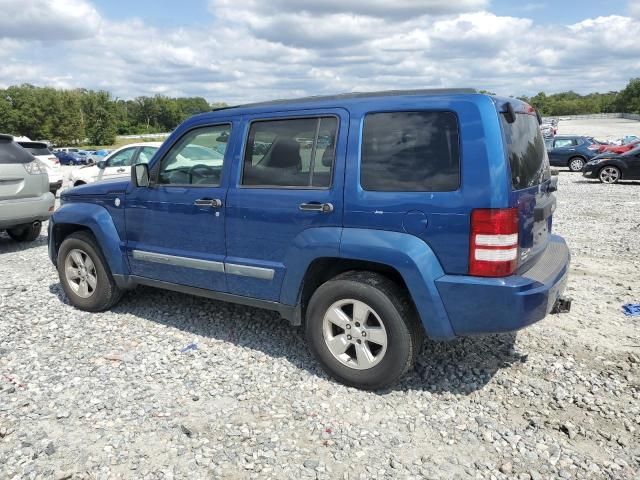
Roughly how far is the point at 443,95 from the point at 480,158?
0.51 metres

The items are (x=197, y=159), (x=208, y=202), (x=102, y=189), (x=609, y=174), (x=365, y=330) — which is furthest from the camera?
(x=609, y=174)

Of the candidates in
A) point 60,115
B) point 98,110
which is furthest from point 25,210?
point 98,110

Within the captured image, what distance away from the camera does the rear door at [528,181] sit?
10.9ft

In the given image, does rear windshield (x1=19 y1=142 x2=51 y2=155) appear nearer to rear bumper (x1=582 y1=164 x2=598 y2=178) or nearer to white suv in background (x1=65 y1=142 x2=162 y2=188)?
white suv in background (x1=65 y1=142 x2=162 y2=188)

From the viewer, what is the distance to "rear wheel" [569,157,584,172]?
22.9 m

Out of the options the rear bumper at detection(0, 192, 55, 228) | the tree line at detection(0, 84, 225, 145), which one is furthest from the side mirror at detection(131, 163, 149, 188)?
the tree line at detection(0, 84, 225, 145)

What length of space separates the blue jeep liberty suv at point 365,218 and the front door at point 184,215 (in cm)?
1

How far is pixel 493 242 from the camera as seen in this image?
317cm

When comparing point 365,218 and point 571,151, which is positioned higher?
point 365,218

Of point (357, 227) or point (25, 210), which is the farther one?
point (25, 210)

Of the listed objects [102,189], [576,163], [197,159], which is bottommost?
[576,163]

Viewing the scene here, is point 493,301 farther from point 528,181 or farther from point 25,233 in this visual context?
point 25,233

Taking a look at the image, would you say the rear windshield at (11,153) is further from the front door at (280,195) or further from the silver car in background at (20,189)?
the front door at (280,195)

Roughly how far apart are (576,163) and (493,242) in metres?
22.4
